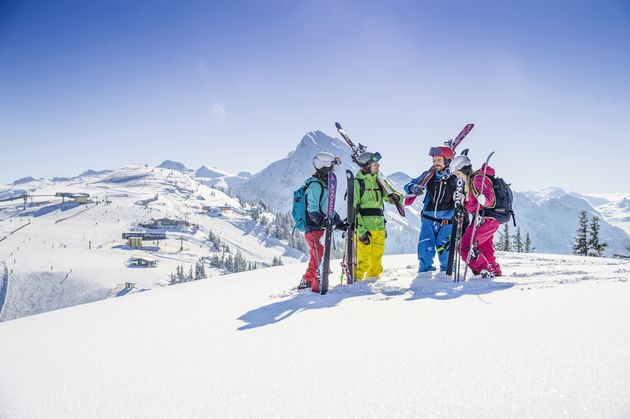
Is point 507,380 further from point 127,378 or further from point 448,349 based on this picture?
point 127,378

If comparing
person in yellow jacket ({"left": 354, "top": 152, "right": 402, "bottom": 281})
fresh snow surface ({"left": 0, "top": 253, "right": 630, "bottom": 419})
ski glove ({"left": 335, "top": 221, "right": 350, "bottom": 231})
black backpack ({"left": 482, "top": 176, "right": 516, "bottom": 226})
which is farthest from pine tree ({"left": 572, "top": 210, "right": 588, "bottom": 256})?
fresh snow surface ({"left": 0, "top": 253, "right": 630, "bottom": 419})

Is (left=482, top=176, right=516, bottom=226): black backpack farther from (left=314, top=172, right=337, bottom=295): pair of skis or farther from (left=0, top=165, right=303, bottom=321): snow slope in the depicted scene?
(left=0, top=165, right=303, bottom=321): snow slope

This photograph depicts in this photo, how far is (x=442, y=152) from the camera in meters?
7.78

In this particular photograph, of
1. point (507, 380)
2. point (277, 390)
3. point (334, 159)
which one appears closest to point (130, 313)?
point (277, 390)

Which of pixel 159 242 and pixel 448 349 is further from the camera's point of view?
pixel 159 242

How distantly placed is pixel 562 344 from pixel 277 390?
1.84 metres

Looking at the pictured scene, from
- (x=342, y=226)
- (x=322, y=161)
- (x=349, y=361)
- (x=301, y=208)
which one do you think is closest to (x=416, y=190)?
(x=342, y=226)

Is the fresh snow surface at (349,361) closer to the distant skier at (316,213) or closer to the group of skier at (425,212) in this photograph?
the distant skier at (316,213)

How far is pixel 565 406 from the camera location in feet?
5.97

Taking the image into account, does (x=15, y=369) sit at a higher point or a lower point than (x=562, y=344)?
lower

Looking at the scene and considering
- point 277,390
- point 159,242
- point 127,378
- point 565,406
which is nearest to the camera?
point 565,406

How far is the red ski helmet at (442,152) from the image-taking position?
770cm

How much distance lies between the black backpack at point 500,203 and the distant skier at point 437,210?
973 mm

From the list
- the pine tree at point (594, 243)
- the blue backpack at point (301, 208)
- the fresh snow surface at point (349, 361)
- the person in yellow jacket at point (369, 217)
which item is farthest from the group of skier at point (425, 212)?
the pine tree at point (594, 243)
